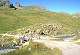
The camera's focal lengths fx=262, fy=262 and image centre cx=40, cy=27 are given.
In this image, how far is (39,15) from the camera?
357 ft

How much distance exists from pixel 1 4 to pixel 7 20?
145 ft

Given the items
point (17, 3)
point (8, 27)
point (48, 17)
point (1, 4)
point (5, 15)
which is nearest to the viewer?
point (8, 27)

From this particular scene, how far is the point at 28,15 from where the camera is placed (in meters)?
106

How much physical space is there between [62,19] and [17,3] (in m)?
75.9

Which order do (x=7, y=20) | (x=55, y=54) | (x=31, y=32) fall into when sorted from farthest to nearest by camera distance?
(x=7, y=20) → (x=31, y=32) → (x=55, y=54)

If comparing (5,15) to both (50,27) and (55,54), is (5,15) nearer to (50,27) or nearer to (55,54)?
(50,27)

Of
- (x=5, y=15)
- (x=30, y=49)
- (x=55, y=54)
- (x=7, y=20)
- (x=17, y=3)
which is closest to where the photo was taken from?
(x=55, y=54)

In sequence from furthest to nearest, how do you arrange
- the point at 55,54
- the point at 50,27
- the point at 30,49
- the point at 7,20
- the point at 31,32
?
the point at 7,20 < the point at 50,27 < the point at 31,32 < the point at 30,49 < the point at 55,54

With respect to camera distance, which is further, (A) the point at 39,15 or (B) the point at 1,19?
(A) the point at 39,15

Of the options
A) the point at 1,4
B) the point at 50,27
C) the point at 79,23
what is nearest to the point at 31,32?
the point at 50,27

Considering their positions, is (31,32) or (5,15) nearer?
(31,32)

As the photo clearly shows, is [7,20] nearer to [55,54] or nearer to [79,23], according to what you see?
[79,23]

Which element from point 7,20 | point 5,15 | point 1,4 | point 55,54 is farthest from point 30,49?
point 1,4

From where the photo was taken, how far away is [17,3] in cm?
17688
